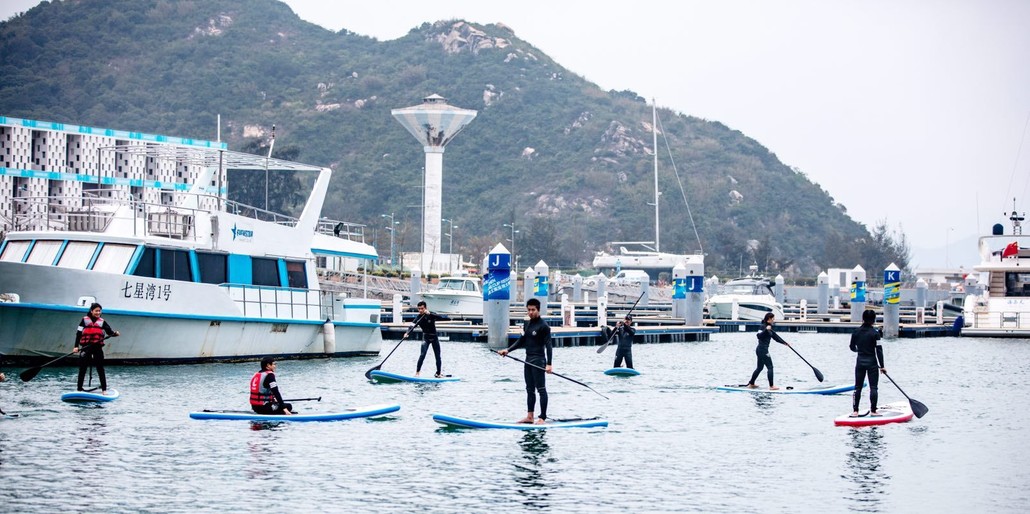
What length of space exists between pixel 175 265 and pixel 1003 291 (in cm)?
3936

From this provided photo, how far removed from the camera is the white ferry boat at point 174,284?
32.8 m

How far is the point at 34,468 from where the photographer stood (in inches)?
789

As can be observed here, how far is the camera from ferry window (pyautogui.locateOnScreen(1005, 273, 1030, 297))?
196ft

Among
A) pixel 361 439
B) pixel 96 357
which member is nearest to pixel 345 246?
pixel 96 357

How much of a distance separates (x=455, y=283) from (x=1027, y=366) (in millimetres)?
29076

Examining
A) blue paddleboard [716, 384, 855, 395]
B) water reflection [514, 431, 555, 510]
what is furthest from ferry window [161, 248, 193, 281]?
blue paddleboard [716, 384, 855, 395]

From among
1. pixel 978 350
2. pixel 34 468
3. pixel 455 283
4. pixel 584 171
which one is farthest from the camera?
pixel 584 171

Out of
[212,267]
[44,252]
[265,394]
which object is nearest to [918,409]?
[265,394]

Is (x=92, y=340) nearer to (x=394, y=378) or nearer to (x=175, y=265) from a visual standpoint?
(x=175, y=265)

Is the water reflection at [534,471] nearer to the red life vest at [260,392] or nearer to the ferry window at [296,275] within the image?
the red life vest at [260,392]

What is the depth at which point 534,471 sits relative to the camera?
2119 cm

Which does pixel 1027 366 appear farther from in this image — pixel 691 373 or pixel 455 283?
pixel 455 283

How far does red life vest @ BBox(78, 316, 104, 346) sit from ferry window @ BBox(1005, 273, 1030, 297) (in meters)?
43.9

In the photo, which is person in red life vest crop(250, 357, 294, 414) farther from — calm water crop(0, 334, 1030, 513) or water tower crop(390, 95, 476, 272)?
water tower crop(390, 95, 476, 272)
